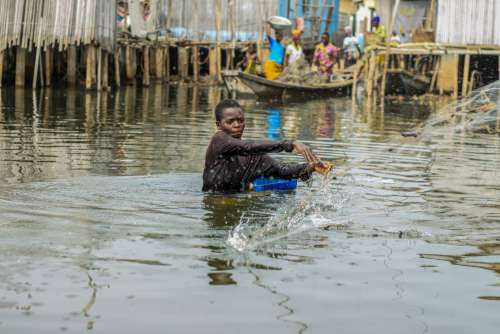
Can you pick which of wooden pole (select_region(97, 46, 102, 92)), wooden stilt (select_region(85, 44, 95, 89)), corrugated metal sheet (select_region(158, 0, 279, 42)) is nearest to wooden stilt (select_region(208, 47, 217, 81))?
corrugated metal sheet (select_region(158, 0, 279, 42))

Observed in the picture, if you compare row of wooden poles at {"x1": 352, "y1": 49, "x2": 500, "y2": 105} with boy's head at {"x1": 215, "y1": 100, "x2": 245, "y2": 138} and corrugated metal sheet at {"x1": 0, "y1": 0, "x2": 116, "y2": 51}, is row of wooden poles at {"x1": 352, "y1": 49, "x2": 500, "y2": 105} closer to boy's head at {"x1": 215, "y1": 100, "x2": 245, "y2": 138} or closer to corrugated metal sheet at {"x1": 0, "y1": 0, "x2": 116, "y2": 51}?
corrugated metal sheet at {"x1": 0, "y1": 0, "x2": 116, "y2": 51}

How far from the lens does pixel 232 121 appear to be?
6.92 m

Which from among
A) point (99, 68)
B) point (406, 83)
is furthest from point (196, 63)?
point (99, 68)

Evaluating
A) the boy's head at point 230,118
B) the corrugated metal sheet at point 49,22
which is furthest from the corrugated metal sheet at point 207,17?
the boy's head at point 230,118

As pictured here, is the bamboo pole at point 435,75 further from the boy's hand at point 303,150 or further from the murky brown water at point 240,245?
the boy's hand at point 303,150

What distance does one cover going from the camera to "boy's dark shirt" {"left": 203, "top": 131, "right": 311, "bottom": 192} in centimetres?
683

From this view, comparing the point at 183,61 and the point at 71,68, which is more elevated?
the point at 183,61

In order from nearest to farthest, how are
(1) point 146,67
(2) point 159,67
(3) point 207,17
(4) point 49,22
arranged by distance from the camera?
(4) point 49,22 < (1) point 146,67 < (2) point 159,67 < (3) point 207,17

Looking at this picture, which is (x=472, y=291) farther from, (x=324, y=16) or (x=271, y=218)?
(x=324, y=16)

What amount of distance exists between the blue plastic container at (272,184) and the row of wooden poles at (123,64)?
13.8 m

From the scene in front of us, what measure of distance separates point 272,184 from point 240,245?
6.62 ft

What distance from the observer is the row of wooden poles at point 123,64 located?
20.9 m

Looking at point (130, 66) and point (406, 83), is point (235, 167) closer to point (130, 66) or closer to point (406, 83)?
point (130, 66)

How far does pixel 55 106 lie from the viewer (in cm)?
1683
